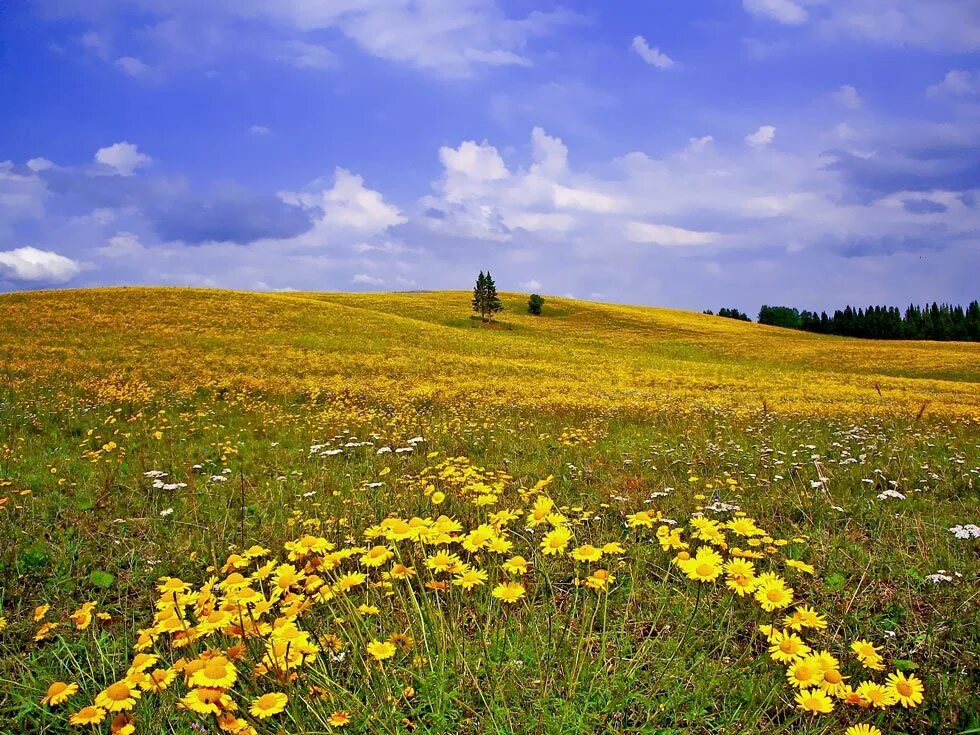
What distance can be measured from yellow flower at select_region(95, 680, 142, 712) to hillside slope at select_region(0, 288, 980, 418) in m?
8.68

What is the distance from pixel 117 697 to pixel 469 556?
178 centimetres

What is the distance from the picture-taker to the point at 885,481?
748cm

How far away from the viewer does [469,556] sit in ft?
10.8

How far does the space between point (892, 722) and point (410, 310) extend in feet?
206

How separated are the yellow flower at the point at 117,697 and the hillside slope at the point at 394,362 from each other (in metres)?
8.68

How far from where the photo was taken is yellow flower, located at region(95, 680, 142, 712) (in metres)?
2.04

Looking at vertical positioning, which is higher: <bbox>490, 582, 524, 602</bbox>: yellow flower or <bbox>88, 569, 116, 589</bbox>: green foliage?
<bbox>490, 582, 524, 602</bbox>: yellow flower

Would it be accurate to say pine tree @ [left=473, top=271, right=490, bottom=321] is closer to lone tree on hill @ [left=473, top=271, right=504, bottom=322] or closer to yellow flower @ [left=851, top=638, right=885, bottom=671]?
lone tree on hill @ [left=473, top=271, right=504, bottom=322]

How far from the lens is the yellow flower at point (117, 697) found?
2.04 meters

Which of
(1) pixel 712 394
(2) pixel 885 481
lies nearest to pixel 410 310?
(1) pixel 712 394

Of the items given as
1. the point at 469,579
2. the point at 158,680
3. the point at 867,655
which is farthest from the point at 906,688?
the point at 158,680

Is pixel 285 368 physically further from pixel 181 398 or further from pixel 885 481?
pixel 885 481

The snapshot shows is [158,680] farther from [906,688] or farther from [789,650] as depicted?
[906,688]

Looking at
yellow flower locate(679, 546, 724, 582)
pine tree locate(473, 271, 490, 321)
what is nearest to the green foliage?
yellow flower locate(679, 546, 724, 582)
